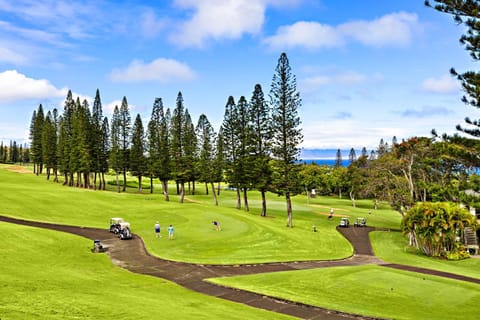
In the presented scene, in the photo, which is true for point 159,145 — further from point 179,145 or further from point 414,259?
point 414,259

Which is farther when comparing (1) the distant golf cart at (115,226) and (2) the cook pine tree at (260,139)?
(2) the cook pine tree at (260,139)

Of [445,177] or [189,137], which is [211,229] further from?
[445,177]

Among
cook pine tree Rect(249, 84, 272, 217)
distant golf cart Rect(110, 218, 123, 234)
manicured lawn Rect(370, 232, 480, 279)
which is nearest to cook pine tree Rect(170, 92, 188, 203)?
cook pine tree Rect(249, 84, 272, 217)

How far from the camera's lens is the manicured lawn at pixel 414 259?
31.8 m

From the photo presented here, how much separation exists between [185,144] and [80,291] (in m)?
48.9

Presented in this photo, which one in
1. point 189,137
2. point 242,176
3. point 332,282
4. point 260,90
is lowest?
point 332,282

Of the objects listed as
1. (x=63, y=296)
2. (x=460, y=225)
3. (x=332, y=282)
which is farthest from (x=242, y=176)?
(x=63, y=296)

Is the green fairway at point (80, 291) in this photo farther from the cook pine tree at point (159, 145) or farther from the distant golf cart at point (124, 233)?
the cook pine tree at point (159, 145)

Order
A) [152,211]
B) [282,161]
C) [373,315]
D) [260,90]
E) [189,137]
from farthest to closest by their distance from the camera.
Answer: [189,137] < [260,90] < [282,161] < [152,211] < [373,315]

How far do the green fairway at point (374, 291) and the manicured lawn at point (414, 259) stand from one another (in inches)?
271

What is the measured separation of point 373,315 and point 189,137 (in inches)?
2019

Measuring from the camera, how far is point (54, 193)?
169 feet

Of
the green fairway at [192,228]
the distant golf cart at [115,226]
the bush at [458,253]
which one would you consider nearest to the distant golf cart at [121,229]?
the distant golf cart at [115,226]

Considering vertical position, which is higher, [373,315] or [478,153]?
[478,153]
